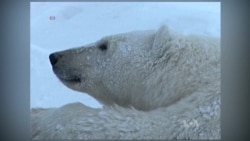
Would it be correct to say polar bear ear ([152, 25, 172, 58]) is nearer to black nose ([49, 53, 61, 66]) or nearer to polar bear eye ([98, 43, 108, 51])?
polar bear eye ([98, 43, 108, 51])

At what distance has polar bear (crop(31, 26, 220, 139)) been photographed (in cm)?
281

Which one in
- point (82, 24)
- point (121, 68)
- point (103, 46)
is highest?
point (82, 24)

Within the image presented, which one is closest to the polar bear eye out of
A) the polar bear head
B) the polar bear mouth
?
the polar bear head

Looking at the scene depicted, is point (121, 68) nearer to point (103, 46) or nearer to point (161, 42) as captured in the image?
point (103, 46)

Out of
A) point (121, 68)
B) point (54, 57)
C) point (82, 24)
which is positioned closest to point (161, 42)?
point (121, 68)

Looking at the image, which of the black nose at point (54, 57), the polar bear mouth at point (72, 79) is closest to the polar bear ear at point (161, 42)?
the polar bear mouth at point (72, 79)

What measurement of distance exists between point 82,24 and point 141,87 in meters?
0.56

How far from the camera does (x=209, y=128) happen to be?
2.86m

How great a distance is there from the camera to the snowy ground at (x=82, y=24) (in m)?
2.88

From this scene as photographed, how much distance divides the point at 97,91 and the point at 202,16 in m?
0.83

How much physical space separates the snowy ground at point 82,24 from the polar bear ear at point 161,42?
7 cm

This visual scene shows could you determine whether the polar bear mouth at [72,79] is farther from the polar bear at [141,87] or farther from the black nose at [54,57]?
the black nose at [54,57]

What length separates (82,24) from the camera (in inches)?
115

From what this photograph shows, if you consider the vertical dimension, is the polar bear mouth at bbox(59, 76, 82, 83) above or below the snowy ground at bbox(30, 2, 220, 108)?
below
